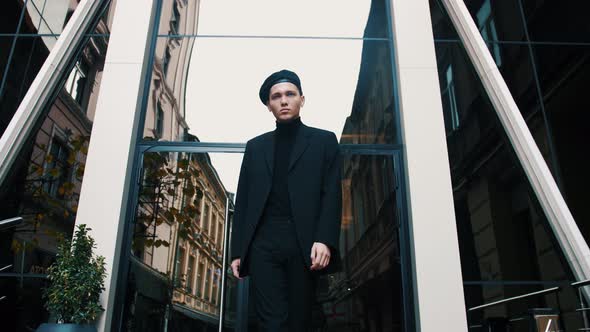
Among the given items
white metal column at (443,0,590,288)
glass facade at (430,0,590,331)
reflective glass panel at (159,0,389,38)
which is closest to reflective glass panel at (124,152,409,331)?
glass facade at (430,0,590,331)

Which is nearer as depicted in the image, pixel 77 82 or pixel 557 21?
pixel 77 82

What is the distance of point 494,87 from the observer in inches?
180

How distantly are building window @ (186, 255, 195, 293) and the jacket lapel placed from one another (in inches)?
91.1

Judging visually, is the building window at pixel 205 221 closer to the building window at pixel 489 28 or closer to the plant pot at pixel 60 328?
the plant pot at pixel 60 328

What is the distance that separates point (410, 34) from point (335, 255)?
3483mm

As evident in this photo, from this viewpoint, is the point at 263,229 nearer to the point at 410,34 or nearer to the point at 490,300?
the point at 490,300

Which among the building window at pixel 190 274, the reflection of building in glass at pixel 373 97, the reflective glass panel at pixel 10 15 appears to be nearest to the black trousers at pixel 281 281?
the building window at pixel 190 274

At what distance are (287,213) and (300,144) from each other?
491 mm

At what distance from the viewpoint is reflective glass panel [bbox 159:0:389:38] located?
602 cm

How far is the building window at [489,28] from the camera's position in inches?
233

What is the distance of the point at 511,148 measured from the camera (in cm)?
454

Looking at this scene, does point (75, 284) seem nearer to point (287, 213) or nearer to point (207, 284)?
point (207, 284)

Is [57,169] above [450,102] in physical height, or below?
below

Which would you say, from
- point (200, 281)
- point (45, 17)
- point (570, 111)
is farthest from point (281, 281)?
point (45, 17)
